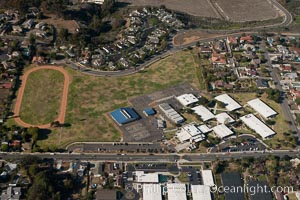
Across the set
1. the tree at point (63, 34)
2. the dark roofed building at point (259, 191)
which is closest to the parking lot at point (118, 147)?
the dark roofed building at point (259, 191)

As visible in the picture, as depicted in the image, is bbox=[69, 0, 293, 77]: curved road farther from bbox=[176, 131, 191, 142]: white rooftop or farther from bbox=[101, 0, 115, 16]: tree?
bbox=[101, 0, 115, 16]: tree

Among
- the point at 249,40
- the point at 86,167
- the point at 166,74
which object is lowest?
the point at 86,167

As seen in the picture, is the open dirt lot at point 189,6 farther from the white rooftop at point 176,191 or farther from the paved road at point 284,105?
the white rooftop at point 176,191

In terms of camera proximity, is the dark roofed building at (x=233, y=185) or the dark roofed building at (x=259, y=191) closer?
the dark roofed building at (x=233, y=185)

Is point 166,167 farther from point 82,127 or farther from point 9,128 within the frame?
point 9,128

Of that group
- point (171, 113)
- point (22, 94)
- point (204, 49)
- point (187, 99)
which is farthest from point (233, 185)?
point (22, 94)

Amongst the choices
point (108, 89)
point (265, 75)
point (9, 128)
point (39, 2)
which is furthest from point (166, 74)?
point (39, 2)

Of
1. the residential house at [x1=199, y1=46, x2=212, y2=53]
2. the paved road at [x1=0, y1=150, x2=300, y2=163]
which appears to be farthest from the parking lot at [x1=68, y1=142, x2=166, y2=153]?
the residential house at [x1=199, y1=46, x2=212, y2=53]
